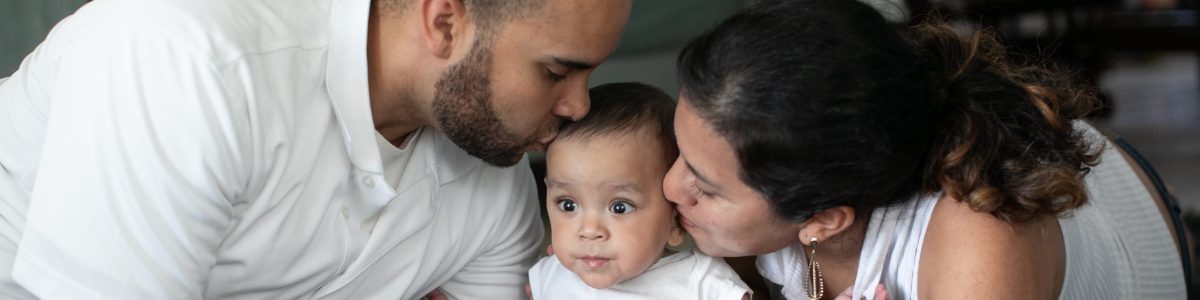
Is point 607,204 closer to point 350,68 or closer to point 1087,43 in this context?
point 350,68

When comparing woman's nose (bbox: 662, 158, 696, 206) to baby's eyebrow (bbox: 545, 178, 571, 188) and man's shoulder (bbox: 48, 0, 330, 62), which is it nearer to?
baby's eyebrow (bbox: 545, 178, 571, 188)

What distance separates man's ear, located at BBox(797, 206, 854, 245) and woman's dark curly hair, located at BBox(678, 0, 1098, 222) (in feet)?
0.07

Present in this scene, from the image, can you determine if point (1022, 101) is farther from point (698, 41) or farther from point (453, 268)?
point (453, 268)

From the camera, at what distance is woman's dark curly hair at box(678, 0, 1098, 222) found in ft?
4.04

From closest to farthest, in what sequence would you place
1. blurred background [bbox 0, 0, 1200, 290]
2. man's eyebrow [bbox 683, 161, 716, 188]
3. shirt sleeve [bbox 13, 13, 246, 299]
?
shirt sleeve [bbox 13, 13, 246, 299] → man's eyebrow [bbox 683, 161, 716, 188] → blurred background [bbox 0, 0, 1200, 290]

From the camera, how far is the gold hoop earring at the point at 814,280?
1.50m

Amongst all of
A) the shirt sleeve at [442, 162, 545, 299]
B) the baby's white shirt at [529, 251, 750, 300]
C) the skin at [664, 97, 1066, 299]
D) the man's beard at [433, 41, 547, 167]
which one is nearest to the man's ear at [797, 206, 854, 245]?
the skin at [664, 97, 1066, 299]

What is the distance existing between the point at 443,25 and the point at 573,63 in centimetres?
15

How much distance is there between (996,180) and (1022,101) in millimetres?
96

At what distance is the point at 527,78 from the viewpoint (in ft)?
4.75

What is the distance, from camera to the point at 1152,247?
172cm

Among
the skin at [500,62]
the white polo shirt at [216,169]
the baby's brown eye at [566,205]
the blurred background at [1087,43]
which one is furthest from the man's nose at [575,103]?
the blurred background at [1087,43]

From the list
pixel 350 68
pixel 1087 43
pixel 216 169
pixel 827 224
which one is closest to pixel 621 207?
pixel 827 224

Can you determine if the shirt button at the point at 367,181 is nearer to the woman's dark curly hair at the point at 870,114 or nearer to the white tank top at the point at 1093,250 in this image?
the woman's dark curly hair at the point at 870,114
